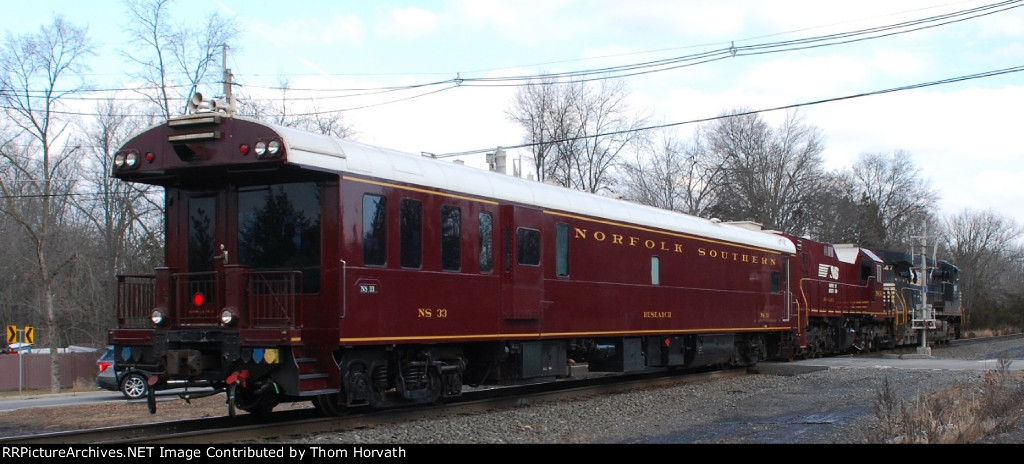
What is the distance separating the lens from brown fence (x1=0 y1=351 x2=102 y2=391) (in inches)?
1398

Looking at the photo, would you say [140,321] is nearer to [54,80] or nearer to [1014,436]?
[1014,436]

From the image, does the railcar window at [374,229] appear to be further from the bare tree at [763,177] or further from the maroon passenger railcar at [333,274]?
the bare tree at [763,177]

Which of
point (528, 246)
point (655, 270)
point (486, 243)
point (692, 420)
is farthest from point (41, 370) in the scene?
point (692, 420)

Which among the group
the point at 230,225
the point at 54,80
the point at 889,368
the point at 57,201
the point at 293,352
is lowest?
the point at 889,368

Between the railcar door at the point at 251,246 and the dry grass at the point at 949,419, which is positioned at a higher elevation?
the railcar door at the point at 251,246

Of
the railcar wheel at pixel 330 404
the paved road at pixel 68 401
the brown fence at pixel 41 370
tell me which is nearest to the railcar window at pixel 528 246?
the railcar wheel at pixel 330 404

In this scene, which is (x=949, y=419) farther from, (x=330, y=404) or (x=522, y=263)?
(x=330, y=404)

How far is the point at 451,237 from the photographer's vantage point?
12578 mm

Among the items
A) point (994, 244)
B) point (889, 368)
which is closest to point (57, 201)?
point (889, 368)

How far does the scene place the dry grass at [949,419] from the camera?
29.1 ft

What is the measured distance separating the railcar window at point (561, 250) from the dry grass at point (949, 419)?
18.5 feet

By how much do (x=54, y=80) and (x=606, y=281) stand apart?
24.6 m

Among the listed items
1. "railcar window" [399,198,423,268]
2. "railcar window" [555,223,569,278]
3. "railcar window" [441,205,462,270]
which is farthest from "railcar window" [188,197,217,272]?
"railcar window" [555,223,569,278]
